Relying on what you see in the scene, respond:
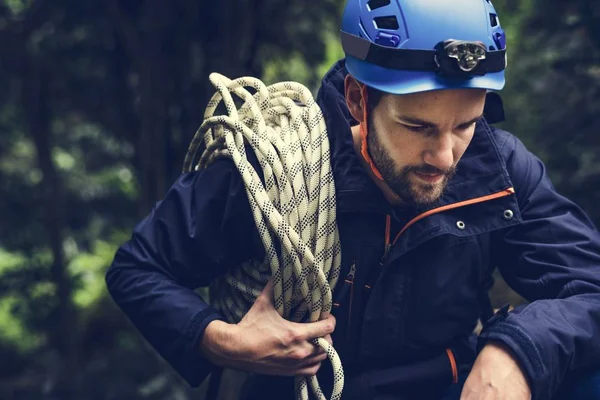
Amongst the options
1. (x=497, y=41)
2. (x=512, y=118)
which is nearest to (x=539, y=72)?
(x=512, y=118)

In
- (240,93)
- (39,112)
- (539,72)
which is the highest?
(240,93)

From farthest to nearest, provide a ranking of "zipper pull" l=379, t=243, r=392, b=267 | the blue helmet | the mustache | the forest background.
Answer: the forest background → "zipper pull" l=379, t=243, r=392, b=267 → the mustache → the blue helmet

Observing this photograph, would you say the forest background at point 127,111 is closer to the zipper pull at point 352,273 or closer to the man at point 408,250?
the man at point 408,250

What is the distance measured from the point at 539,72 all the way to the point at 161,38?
1700 mm

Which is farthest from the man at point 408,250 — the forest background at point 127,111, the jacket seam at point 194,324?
the forest background at point 127,111

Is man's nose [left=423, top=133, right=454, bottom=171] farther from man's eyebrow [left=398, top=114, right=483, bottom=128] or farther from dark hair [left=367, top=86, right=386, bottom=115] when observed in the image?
dark hair [left=367, top=86, right=386, bottom=115]

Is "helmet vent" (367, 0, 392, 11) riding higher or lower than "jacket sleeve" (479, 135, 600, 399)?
higher

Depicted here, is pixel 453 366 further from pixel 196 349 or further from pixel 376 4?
pixel 376 4

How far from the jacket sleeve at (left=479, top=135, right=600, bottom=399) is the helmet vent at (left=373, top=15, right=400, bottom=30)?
0.49m

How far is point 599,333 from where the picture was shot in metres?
2.21

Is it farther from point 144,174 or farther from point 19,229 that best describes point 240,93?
point 19,229

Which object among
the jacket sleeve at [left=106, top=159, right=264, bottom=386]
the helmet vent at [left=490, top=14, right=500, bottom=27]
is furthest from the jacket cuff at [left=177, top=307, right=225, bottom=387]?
the helmet vent at [left=490, top=14, right=500, bottom=27]

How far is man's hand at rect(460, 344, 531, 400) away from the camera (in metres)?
2.09

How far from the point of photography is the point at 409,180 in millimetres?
2188
